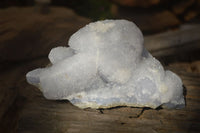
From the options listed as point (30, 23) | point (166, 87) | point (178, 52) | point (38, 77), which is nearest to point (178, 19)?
point (178, 52)

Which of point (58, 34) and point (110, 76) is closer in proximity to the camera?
point (110, 76)

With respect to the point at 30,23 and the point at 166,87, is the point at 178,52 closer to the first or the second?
the point at 166,87

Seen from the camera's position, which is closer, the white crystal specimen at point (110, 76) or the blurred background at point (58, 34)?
the white crystal specimen at point (110, 76)

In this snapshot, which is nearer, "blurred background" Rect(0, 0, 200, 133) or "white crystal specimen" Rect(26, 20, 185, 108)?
"white crystal specimen" Rect(26, 20, 185, 108)

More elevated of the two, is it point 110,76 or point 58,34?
point 110,76
